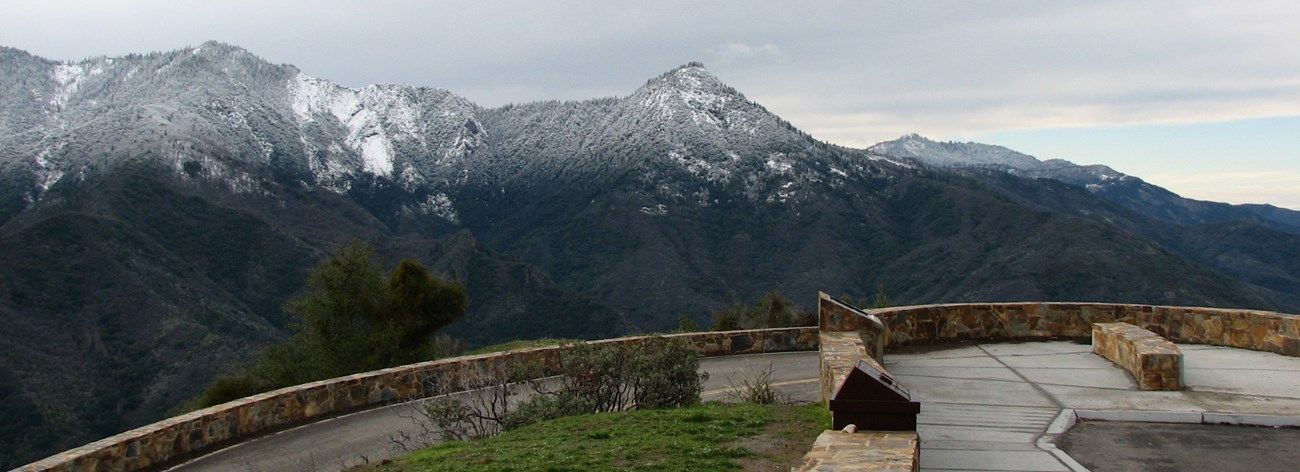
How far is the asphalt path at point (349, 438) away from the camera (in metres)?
9.59

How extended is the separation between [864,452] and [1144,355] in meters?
5.67

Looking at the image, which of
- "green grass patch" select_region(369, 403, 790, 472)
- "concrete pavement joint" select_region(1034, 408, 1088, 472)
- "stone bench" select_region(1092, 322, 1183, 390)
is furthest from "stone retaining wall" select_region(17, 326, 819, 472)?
"concrete pavement joint" select_region(1034, 408, 1088, 472)

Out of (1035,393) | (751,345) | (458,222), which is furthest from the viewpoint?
(458,222)

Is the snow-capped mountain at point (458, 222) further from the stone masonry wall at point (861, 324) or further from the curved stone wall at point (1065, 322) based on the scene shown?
the stone masonry wall at point (861, 324)

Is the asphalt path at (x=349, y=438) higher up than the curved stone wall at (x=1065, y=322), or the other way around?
the curved stone wall at (x=1065, y=322)

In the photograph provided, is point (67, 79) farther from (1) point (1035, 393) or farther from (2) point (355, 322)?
(1) point (1035, 393)

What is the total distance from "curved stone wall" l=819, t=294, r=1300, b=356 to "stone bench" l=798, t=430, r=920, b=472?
6.74 meters

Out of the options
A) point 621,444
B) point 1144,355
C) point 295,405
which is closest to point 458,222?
point 295,405

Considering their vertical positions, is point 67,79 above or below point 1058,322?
above

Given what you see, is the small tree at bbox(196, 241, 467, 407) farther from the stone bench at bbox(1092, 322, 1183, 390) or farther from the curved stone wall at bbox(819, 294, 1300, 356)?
the stone bench at bbox(1092, 322, 1183, 390)

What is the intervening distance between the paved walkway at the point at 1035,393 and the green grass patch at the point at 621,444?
133cm

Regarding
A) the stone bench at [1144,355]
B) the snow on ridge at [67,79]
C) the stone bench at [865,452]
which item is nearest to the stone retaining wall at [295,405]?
the stone bench at [1144,355]

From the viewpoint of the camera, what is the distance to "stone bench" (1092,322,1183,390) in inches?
407

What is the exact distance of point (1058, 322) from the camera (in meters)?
14.7
